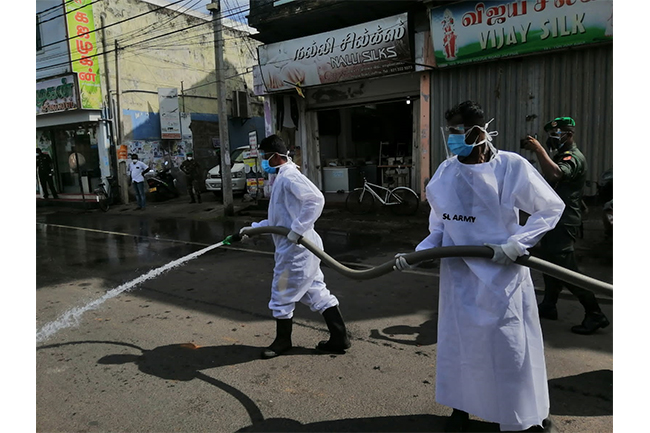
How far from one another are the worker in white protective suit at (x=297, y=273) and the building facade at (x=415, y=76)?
7230 millimetres

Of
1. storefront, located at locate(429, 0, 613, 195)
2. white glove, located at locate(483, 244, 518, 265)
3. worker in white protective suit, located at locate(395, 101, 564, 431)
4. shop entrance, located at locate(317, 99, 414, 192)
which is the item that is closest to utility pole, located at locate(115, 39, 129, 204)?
shop entrance, located at locate(317, 99, 414, 192)

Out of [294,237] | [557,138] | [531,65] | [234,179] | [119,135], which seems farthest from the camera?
[119,135]

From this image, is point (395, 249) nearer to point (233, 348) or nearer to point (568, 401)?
point (233, 348)

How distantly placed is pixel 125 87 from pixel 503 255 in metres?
17.9

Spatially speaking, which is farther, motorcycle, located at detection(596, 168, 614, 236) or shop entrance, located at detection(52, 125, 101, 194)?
shop entrance, located at detection(52, 125, 101, 194)

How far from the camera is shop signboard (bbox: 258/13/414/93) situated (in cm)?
1080

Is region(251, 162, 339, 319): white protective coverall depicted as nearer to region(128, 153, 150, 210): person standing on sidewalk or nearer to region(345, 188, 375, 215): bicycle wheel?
region(345, 188, 375, 215): bicycle wheel

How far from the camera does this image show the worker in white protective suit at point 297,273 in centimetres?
376

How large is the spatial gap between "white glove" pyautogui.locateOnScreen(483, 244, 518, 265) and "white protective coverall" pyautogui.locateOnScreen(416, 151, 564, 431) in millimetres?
34

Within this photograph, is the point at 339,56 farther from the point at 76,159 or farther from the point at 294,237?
the point at 76,159

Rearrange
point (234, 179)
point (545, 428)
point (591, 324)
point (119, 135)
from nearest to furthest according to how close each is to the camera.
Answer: point (545, 428), point (591, 324), point (234, 179), point (119, 135)

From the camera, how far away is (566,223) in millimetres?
4156

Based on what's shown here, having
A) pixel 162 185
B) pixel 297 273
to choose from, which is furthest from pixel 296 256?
pixel 162 185

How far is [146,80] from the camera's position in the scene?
59.0ft
